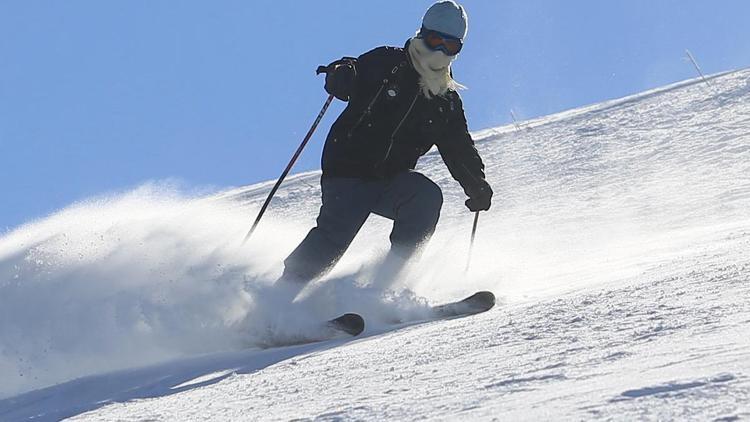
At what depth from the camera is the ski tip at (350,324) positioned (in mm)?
4355

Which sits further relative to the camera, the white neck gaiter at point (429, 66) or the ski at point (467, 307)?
the white neck gaiter at point (429, 66)

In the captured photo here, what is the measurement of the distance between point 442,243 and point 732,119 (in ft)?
16.8

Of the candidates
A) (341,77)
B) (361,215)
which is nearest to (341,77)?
(341,77)

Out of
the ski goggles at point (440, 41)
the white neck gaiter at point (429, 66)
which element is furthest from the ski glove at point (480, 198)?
the ski goggles at point (440, 41)

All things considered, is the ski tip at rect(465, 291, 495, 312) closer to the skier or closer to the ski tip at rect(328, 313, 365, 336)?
the ski tip at rect(328, 313, 365, 336)

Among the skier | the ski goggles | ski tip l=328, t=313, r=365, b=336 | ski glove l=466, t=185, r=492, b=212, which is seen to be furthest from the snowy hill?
the ski goggles

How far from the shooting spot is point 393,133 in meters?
5.38

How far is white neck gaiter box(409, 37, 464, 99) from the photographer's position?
5.35 meters

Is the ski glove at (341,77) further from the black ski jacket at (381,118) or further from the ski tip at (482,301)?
the ski tip at (482,301)

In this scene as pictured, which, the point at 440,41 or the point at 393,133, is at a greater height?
the point at 440,41

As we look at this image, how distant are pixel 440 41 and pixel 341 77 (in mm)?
507

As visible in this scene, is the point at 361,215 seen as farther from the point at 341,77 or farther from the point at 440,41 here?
the point at 440,41

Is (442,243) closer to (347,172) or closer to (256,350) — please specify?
(347,172)

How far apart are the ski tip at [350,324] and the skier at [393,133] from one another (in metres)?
0.79
